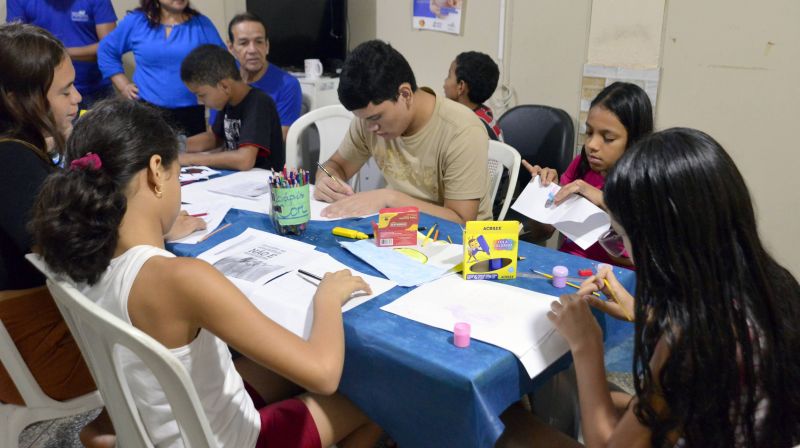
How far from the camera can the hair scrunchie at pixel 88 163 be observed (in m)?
0.99

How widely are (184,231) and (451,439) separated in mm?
963

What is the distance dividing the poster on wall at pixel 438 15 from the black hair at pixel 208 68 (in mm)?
1547

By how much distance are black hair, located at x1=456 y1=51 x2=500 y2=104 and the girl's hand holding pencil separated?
6.05 ft

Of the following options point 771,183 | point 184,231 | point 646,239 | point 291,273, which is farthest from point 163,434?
point 771,183

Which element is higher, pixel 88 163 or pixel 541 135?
pixel 88 163

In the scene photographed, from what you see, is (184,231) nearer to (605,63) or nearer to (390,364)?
(390,364)

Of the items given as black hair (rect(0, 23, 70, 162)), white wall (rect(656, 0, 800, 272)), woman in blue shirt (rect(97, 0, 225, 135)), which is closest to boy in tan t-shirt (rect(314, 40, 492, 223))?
black hair (rect(0, 23, 70, 162))

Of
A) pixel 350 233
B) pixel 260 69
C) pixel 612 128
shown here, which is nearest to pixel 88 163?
pixel 350 233

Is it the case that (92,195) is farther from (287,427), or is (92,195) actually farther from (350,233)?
(350,233)

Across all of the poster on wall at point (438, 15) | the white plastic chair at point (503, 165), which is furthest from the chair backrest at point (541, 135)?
the poster on wall at point (438, 15)

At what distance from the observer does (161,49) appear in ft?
10.3

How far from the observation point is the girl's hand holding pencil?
44.4 inches

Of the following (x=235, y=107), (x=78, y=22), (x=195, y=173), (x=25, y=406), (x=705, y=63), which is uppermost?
(x=78, y=22)

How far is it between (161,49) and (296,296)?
2.47 m
